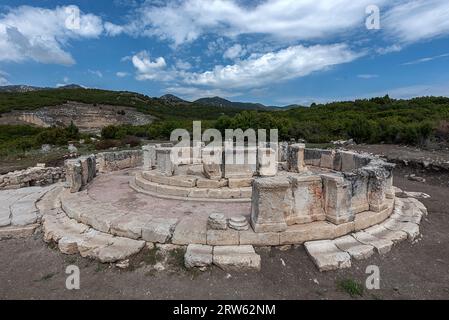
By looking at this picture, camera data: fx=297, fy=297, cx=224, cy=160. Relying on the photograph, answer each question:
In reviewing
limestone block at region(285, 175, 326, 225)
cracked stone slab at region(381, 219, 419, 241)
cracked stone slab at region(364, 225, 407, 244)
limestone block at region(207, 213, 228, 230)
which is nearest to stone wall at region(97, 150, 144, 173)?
limestone block at region(207, 213, 228, 230)

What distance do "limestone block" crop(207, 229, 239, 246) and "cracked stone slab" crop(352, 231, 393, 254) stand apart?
2363 mm

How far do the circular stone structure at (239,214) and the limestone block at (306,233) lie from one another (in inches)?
0.7

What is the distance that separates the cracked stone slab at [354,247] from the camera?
518 centimetres

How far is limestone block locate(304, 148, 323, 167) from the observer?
12.1 meters

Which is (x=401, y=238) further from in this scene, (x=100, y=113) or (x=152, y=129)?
(x=100, y=113)

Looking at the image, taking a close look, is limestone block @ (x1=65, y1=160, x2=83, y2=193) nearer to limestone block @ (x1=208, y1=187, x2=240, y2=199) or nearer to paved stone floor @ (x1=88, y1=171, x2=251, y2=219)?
paved stone floor @ (x1=88, y1=171, x2=251, y2=219)

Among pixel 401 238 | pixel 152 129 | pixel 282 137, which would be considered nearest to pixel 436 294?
pixel 401 238

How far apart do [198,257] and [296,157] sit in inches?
261

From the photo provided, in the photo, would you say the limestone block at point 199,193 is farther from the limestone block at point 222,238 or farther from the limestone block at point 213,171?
the limestone block at point 222,238

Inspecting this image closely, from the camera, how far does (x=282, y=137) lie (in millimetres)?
25781

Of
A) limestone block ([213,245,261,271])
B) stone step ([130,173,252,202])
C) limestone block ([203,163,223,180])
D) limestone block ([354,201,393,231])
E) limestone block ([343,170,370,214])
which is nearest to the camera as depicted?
limestone block ([213,245,261,271])

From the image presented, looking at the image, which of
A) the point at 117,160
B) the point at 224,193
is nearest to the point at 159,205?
the point at 224,193

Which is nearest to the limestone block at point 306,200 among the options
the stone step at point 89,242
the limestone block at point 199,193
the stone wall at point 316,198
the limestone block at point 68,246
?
A: the stone wall at point 316,198

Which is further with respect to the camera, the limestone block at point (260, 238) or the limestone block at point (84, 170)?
the limestone block at point (84, 170)
